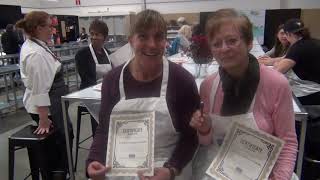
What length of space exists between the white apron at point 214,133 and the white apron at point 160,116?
80 millimetres

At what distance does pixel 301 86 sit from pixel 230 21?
1645mm

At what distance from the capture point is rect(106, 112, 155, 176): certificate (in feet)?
3.76

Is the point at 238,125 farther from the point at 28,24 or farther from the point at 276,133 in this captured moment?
the point at 28,24

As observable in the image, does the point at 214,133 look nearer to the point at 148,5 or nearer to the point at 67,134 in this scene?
the point at 67,134

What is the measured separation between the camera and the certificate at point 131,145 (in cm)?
115

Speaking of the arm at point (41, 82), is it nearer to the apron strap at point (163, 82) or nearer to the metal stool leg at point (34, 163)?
the metal stool leg at point (34, 163)

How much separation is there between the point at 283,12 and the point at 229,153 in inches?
344

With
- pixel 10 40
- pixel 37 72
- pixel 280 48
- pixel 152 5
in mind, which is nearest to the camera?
pixel 37 72

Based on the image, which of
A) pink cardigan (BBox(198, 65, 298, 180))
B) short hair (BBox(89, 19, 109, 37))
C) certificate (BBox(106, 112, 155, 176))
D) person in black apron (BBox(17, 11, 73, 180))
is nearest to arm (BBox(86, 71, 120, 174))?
certificate (BBox(106, 112, 155, 176))

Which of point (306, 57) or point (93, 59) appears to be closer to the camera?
point (306, 57)

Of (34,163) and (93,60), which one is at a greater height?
(93,60)

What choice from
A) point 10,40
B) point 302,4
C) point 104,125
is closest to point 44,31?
point 104,125

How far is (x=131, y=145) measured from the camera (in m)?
1.16

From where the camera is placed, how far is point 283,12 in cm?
888
